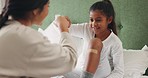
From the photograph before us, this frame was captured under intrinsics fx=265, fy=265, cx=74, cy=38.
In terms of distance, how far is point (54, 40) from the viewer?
2.26 meters

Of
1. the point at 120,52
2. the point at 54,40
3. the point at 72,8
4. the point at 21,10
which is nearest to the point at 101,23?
the point at 120,52

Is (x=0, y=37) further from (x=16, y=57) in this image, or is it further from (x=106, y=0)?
(x=106, y=0)

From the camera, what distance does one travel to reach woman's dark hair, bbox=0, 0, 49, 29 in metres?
1.11

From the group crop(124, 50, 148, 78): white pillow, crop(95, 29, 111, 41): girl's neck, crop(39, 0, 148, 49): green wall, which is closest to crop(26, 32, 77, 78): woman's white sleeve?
crop(95, 29, 111, 41): girl's neck

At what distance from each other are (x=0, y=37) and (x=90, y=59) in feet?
2.69

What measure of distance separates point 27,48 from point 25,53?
0.02 m

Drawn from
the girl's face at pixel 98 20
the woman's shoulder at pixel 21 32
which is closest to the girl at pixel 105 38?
Result: the girl's face at pixel 98 20

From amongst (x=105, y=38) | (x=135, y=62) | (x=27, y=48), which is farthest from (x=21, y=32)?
(x=135, y=62)

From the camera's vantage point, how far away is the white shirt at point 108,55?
6.57ft

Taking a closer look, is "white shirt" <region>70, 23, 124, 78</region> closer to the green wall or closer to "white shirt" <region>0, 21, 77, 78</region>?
the green wall

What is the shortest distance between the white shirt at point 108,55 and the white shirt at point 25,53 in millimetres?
939

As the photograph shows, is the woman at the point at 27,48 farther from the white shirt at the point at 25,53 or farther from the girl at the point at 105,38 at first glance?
the girl at the point at 105,38

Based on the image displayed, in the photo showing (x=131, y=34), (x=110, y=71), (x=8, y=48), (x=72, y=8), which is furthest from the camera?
(x=72, y=8)

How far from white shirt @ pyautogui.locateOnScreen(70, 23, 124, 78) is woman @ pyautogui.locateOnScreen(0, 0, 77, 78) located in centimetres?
84
